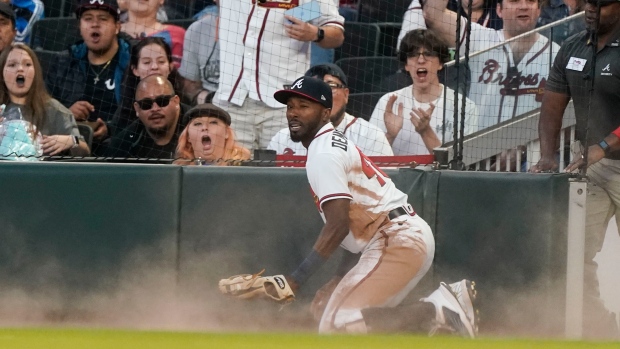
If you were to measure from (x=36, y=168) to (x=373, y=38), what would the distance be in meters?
3.72

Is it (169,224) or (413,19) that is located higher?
(413,19)

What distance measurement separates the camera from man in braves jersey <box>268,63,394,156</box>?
Answer: 840 cm

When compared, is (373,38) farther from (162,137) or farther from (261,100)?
(162,137)

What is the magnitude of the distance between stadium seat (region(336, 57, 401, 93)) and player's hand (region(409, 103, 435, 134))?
105 cm

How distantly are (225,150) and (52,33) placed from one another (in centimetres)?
331

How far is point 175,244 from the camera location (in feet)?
25.9

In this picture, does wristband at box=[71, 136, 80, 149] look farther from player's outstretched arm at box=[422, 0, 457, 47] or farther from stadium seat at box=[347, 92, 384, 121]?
player's outstretched arm at box=[422, 0, 457, 47]

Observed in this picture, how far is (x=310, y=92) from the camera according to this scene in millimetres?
6910

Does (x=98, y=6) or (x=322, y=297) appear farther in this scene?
(x=98, y=6)

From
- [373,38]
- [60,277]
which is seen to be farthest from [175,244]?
[373,38]

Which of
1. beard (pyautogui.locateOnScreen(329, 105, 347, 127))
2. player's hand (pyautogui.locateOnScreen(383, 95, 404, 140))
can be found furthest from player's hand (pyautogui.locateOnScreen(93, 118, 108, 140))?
player's hand (pyautogui.locateOnScreen(383, 95, 404, 140))

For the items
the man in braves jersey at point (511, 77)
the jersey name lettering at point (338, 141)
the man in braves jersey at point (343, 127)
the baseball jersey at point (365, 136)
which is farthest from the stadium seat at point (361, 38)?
the jersey name lettering at point (338, 141)

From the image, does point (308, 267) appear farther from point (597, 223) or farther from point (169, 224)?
point (597, 223)

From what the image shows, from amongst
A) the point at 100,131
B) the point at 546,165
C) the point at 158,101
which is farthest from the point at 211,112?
the point at 546,165
